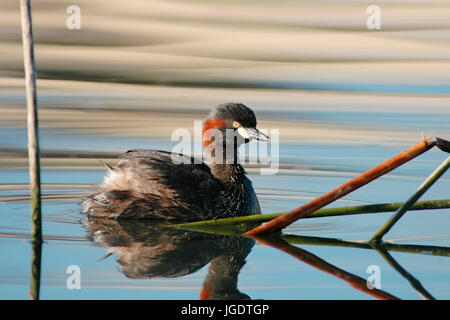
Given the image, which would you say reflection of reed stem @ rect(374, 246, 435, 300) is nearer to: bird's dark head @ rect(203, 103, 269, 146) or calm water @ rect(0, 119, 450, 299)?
calm water @ rect(0, 119, 450, 299)

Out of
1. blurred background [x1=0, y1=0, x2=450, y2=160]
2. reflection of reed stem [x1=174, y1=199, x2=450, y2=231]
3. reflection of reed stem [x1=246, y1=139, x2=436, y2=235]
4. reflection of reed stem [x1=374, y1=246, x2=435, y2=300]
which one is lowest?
reflection of reed stem [x1=374, y1=246, x2=435, y2=300]

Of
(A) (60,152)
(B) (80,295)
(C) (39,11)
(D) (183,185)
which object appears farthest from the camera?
(C) (39,11)

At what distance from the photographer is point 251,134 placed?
8562mm

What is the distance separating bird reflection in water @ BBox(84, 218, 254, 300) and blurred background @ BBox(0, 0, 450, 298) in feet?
0.66

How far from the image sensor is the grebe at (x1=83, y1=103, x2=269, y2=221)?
8.28 meters

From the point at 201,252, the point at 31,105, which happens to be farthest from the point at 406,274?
the point at 31,105

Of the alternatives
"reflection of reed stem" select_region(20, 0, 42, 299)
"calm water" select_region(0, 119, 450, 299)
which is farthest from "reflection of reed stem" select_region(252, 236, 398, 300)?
"reflection of reed stem" select_region(20, 0, 42, 299)

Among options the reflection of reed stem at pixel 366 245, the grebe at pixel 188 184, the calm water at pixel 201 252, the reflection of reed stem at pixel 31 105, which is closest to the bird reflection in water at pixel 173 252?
the calm water at pixel 201 252

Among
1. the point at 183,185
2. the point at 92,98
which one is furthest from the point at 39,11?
the point at 183,185

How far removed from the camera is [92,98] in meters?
13.8

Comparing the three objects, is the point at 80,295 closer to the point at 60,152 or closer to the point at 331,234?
the point at 331,234

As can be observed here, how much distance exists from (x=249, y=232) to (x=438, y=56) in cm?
1047

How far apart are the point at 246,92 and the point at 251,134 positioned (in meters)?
5.73

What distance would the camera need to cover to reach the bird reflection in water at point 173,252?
6633 millimetres
